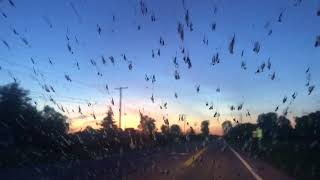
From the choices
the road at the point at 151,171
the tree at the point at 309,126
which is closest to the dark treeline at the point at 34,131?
the road at the point at 151,171

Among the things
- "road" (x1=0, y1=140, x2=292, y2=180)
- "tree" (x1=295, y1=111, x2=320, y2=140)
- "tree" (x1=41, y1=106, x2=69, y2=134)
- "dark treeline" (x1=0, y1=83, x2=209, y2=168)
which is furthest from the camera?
"tree" (x1=295, y1=111, x2=320, y2=140)

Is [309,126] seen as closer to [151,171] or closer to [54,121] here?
[54,121]

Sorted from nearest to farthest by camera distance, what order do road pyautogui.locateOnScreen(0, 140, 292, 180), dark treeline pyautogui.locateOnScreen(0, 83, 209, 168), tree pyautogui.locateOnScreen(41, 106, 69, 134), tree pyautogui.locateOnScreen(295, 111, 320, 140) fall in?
road pyautogui.locateOnScreen(0, 140, 292, 180) → dark treeline pyautogui.locateOnScreen(0, 83, 209, 168) → tree pyautogui.locateOnScreen(41, 106, 69, 134) → tree pyautogui.locateOnScreen(295, 111, 320, 140)

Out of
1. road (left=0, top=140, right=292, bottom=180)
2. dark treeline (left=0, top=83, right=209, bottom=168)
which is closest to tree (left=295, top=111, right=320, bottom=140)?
dark treeline (left=0, top=83, right=209, bottom=168)

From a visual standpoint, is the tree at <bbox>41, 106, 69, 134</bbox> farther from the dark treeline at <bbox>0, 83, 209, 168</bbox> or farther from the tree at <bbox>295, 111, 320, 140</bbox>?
the tree at <bbox>295, 111, 320, 140</bbox>

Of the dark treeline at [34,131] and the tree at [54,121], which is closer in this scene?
the dark treeline at [34,131]

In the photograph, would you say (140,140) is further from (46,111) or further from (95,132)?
(46,111)

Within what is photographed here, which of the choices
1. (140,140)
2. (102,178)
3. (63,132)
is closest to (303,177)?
(102,178)

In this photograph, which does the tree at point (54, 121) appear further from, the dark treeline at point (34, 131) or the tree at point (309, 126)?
the tree at point (309, 126)

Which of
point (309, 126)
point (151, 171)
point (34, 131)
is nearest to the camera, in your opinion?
point (151, 171)

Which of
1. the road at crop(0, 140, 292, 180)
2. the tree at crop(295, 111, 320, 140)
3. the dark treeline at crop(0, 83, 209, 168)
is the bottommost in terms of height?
the road at crop(0, 140, 292, 180)

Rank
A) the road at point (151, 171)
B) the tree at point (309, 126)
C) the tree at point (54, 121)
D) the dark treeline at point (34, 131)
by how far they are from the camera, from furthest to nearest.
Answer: the tree at point (309, 126) < the tree at point (54, 121) < the dark treeline at point (34, 131) < the road at point (151, 171)

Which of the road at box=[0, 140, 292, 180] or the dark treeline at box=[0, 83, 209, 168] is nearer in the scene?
the road at box=[0, 140, 292, 180]

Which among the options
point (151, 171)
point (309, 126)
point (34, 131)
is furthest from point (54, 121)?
point (309, 126)
